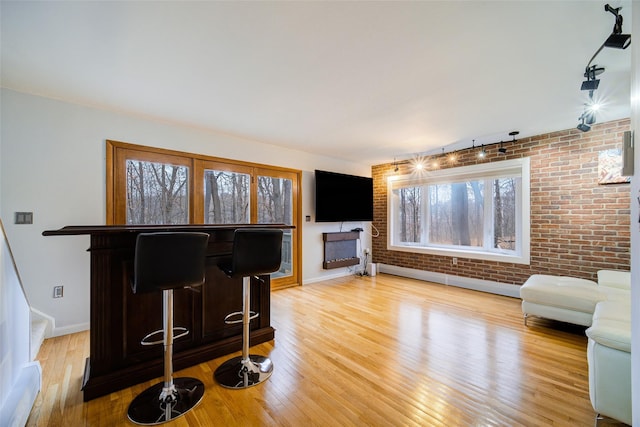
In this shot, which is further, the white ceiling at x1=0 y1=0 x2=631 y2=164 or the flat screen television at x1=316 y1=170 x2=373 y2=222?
the flat screen television at x1=316 y1=170 x2=373 y2=222

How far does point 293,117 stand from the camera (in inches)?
124

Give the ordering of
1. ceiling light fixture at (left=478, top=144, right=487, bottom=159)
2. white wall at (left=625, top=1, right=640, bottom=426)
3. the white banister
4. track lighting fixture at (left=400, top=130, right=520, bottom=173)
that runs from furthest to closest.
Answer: track lighting fixture at (left=400, top=130, right=520, bottom=173), ceiling light fixture at (left=478, top=144, right=487, bottom=159), the white banister, white wall at (left=625, top=1, right=640, bottom=426)

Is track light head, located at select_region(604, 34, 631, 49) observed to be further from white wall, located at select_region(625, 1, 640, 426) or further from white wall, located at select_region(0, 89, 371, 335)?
white wall, located at select_region(0, 89, 371, 335)

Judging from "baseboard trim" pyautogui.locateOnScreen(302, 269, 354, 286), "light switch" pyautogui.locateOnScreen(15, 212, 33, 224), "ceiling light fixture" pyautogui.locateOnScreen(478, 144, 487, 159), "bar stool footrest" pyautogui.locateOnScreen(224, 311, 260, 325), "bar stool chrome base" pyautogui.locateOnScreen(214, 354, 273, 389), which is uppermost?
"ceiling light fixture" pyautogui.locateOnScreen(478, 144, 487, 159)

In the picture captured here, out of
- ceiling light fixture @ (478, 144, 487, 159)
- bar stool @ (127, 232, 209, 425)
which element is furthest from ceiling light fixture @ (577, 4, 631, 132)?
bar stool @ (127, 232, 209, 425)

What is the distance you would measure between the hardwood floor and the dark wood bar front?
4.6 inches

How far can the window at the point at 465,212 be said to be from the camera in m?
4.04

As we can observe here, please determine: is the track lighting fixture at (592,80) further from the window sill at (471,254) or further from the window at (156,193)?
the window at (156,193)

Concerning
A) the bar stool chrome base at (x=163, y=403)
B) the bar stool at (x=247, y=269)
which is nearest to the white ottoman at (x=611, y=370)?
the bar stool at (x=247, y=269)

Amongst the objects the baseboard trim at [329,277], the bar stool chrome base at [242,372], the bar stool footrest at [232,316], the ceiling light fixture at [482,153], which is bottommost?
the baseboard trim at [329,277]

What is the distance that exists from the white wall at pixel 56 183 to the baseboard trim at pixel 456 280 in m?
5.00

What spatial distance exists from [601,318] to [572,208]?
7.88ft

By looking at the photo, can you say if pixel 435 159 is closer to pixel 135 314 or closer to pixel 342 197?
pixel 342 197

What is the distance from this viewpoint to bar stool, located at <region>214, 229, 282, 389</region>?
75.4 inches
